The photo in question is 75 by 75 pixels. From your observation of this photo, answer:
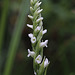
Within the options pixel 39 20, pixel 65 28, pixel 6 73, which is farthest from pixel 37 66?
pixel 65 28

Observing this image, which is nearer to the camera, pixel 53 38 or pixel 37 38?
pixel 37 38

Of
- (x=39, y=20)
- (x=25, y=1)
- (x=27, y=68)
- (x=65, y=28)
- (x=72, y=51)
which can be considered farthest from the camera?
(x=27, y=68)

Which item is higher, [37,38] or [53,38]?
[53,38]

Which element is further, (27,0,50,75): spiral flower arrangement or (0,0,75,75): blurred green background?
(0,0,75,75): blurred green background

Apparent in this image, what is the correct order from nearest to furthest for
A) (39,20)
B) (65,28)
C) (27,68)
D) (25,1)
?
(39,20) < (25,1) < (65,28) < (27,68)

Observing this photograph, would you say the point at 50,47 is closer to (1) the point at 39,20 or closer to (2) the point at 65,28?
(2) the point at 65,28

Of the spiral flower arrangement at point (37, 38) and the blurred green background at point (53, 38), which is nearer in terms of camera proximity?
the spiral flower arrangement at point (37, 38)

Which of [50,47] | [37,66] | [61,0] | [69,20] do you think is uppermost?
[61,0]

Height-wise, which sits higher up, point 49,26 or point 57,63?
point 49,26

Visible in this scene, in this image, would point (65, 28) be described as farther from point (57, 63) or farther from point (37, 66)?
point (37, 66)

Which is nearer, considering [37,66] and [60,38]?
[37,66]
